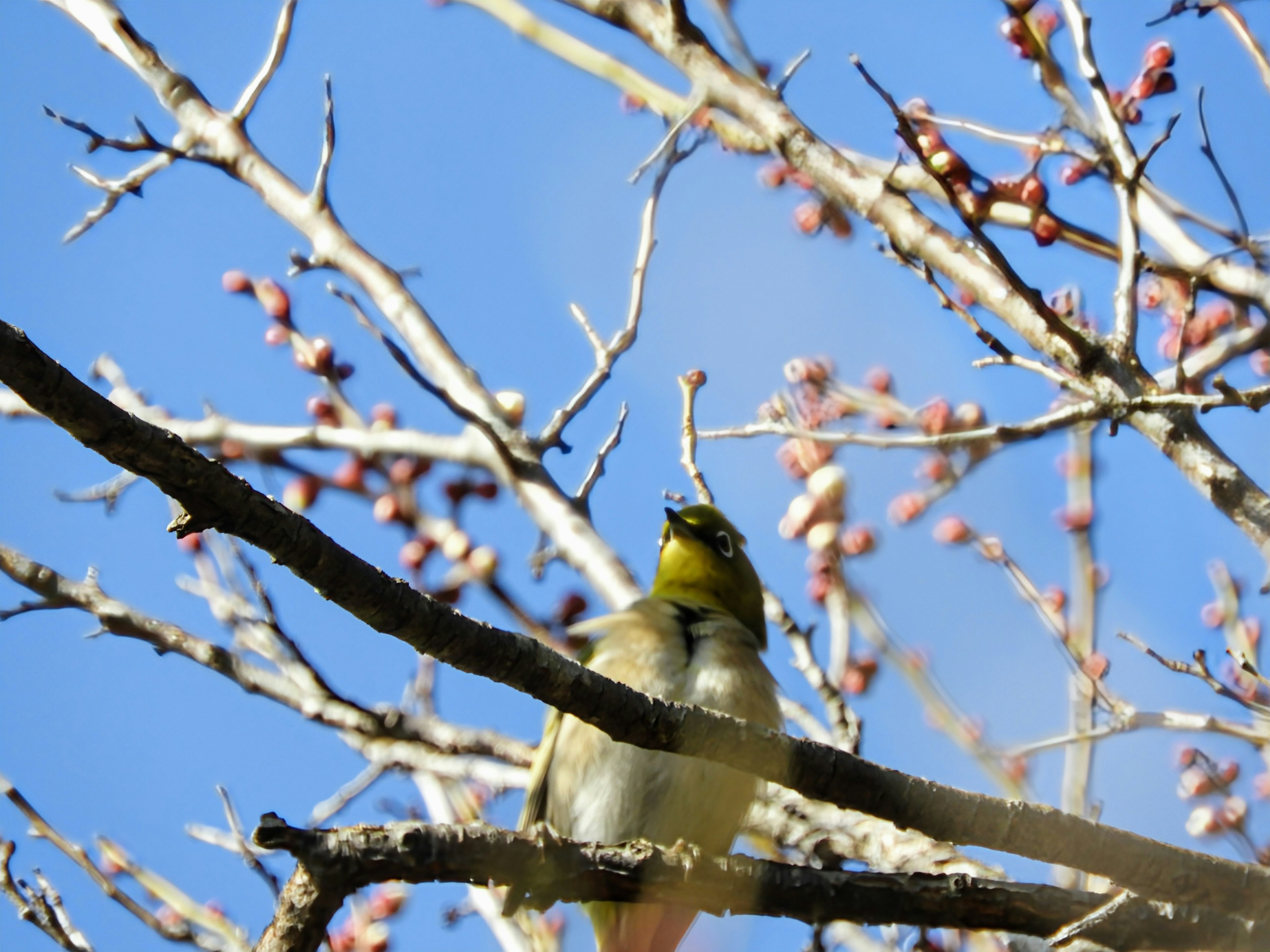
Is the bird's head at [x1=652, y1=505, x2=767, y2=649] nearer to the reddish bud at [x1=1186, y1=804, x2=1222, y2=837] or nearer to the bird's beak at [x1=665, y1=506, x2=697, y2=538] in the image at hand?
the bird's beak at [x1=665, y1=506, x2=697, y2=538]

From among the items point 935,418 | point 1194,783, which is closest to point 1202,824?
point 1194,783

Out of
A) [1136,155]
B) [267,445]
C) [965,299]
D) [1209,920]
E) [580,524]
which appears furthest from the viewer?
[267,445]

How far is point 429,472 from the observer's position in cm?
573

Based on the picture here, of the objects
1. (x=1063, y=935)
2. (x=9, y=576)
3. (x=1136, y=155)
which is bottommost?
(x=1063, y=935)

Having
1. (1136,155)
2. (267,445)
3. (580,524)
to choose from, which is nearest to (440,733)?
(580,524)

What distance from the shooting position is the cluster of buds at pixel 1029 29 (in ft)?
14.3

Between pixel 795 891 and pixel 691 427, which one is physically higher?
pixel 691 427

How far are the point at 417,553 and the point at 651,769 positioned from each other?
1.77m

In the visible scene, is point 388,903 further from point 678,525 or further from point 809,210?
point 809,210

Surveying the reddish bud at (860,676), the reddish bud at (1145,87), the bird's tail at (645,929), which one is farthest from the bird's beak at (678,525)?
the reddish bud at (1145,87)

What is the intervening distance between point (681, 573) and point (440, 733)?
1.34 m

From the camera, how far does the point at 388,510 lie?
18.4 ft

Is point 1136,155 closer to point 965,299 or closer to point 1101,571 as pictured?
point 965,299

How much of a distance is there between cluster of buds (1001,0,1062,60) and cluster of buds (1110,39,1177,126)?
0.40m
